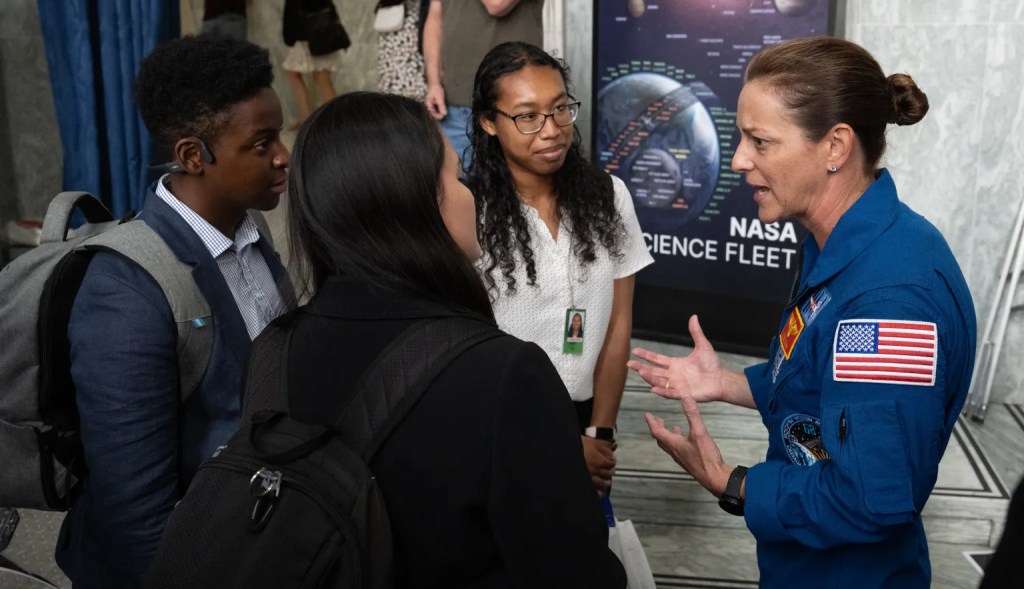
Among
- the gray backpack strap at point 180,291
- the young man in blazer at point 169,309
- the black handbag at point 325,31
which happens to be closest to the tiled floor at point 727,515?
the young man in blazer at point 169,309

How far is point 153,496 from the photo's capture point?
184 cm

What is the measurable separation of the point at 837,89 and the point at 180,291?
121 centimetres

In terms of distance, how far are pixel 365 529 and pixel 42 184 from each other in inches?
204

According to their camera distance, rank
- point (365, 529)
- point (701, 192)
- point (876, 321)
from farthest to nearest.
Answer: point (701, 192), point (876, 321), point (365, 529)

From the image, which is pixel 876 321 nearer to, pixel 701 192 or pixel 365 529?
pixel 365 529

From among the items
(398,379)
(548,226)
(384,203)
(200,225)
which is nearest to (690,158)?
(548,226)

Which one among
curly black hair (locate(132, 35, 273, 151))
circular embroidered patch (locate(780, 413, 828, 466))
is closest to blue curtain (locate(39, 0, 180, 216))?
curly black hair (locate(132, 35, 273, 151))

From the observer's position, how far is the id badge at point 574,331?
270cm

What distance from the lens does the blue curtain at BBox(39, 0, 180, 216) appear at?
13.2 feet

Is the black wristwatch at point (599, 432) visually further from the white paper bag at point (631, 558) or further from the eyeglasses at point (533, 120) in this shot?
the eyeglasses at point (533, 120)

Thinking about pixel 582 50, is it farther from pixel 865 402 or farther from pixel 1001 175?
pixel 865 402

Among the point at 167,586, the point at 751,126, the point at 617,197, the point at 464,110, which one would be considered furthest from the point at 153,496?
the point at 464,110

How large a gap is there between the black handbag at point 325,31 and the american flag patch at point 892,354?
4.39 m

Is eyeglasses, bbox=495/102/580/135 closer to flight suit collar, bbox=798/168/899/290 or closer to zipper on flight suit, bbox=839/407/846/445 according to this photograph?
flight suit collar, bbox=798/168/899/290
